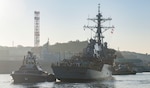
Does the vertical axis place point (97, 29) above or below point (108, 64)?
above

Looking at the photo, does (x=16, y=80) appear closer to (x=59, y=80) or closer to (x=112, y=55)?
(x=59, y=80)

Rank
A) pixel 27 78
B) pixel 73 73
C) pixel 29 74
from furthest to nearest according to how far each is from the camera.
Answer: pixel 73 73 < pixel 29 74 < pixel 27 78

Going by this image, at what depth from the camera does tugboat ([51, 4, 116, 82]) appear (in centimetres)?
11462

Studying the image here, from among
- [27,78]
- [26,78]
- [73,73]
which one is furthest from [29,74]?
[73,73]

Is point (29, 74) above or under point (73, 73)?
above

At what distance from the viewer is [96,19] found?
136 meters

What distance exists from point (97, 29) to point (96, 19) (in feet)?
10.3

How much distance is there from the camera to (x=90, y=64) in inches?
4678

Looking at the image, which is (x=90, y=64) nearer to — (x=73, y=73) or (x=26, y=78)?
(x=73, y=73)

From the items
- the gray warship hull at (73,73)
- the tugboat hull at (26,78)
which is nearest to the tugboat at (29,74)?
the tugboat hull at (26,78)

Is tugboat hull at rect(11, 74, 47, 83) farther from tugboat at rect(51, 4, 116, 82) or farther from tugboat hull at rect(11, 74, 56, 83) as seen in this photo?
tugboat at rect(51, 4, 116, 82)

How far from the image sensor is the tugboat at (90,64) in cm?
11462

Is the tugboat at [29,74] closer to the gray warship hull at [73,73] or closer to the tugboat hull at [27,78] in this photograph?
the tugboat hull at [27,78]

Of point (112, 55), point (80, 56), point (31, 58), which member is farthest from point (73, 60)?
point (112, 55)
